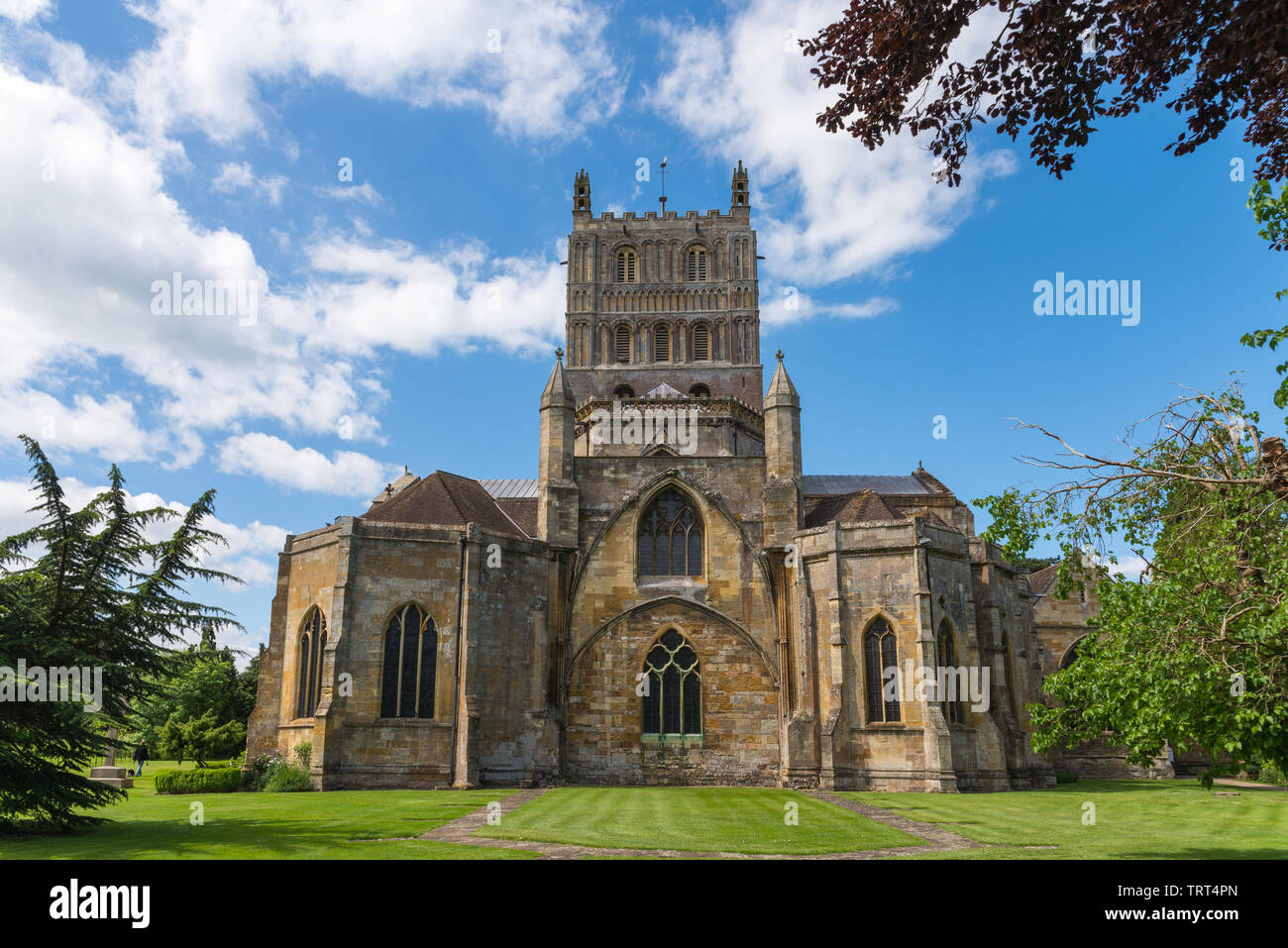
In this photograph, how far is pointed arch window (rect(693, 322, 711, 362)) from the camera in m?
53.0

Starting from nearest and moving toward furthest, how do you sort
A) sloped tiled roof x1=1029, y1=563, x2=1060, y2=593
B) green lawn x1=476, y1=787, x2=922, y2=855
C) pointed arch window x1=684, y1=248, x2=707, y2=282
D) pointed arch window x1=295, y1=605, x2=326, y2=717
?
green lawn x1=476, y1=787, x2=922, y2=855 → pointed arch window x1=295, y1=605, x2=326, y2=717 → sloped tiled roof x1=1029, y1=563, x2=1060, y2=593 → pointed arch window x1=684, y1=248, x2=707, y2=282

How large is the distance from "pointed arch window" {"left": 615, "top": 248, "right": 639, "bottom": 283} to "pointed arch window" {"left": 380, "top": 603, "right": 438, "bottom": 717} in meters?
30.4

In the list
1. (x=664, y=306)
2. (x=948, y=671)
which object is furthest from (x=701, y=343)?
(x=948, y=671)

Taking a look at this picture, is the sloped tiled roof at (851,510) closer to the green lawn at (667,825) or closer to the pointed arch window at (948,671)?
the pointed arch window at (948,671)

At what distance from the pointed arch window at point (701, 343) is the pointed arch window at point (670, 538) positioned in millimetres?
20326

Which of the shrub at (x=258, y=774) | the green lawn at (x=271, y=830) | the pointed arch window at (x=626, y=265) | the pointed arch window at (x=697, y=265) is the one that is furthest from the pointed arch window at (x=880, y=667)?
the pointed arch window at (x=626, y=265)

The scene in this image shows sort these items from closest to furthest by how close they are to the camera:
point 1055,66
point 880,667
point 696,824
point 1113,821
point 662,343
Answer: point 1055,66 < point 696,824 < point 1113,821 < point 880,667 < point 662,343

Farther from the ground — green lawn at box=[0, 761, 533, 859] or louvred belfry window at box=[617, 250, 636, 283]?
louvred belfry window at box=[617, 250, 636, 283]

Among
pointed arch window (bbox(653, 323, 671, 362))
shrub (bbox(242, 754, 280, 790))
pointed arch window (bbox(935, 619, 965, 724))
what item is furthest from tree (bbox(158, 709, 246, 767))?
pointed arch window (bbox(653, 323, 671, 362))

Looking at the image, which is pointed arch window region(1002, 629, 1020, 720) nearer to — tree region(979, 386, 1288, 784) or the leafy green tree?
tree region(979, 386, 1288, 784)

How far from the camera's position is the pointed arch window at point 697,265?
5444 centimetres

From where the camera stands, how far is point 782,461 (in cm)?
3406

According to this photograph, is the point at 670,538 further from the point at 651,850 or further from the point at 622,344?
the point at 622,344

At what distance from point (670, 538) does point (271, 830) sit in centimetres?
1936
